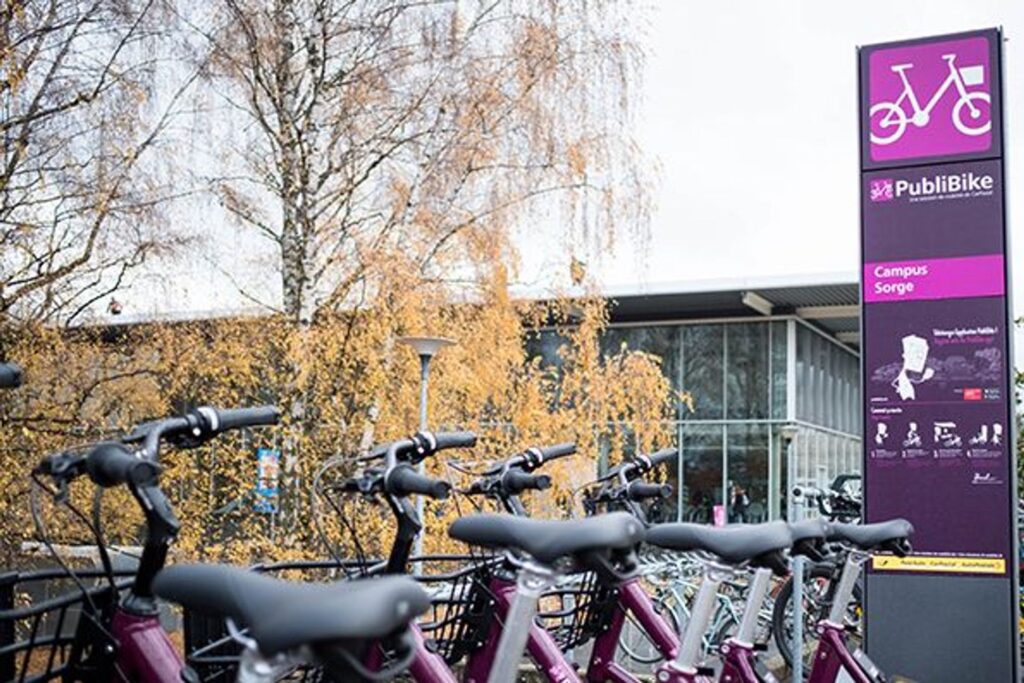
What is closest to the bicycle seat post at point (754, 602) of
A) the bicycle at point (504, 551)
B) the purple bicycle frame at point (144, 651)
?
the bicycle at point (504, 551)

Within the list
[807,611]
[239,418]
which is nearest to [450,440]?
[239,418]

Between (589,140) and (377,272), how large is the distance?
2417 mm

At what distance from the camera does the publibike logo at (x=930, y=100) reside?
18.4ft

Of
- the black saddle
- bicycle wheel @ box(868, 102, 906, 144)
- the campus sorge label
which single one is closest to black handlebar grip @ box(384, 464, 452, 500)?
the black saddle

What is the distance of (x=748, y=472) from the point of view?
20.5 m

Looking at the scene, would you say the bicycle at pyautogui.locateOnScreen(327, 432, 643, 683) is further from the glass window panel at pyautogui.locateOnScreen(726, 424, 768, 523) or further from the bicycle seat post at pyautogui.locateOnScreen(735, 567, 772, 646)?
the glass window panel at pyautogui.locateOnScreen(726, 424, 768, 523)

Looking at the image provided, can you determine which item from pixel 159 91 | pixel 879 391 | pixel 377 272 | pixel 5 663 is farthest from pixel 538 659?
pixel 159 91

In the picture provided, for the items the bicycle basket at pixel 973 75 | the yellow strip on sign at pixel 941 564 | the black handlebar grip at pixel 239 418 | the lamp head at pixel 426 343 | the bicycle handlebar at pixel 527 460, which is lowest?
the yellow strip on sign at pixel 941 564

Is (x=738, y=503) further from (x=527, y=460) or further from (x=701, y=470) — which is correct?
(x=527, y=460)

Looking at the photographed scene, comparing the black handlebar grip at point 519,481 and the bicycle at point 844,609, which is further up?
the black handlebar grip at point 519,481

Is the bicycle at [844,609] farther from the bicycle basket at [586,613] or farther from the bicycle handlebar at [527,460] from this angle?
the bicycle handlebar at [527,460]

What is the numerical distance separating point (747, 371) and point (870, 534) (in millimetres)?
17024

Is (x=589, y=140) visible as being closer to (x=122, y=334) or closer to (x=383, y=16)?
(x=383, y=16)

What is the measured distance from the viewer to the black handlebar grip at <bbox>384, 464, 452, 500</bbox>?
10.6 ft
